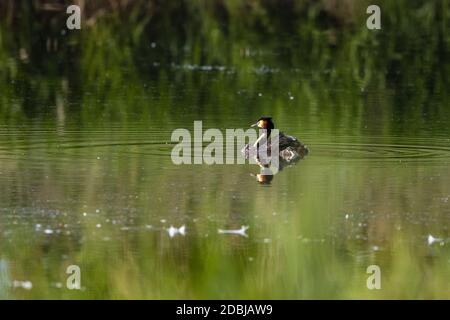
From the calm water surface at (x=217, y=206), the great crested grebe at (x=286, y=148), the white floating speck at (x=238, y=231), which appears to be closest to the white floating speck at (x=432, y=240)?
the calm water surface at (x=217, y=206)

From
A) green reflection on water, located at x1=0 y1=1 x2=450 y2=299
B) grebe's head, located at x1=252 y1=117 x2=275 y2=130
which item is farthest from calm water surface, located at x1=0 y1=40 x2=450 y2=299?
grebe's head, located at x1=252 y1=117 x2=275 y2=130

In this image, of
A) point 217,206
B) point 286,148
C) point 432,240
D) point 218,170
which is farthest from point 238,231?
point 286,148

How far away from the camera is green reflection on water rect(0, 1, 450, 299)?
25.9ft

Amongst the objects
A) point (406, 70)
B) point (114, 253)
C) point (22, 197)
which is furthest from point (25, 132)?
point (406, 70)

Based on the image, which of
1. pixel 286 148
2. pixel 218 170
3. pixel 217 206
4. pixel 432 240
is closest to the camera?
pixel 432 240

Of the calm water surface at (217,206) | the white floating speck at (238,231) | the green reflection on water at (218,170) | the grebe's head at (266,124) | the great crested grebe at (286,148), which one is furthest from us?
the grebe's head at (266,124)

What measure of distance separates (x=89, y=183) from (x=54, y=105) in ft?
15.6

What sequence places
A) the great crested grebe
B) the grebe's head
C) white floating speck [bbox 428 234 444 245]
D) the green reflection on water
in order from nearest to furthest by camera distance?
the green reflection on water, white floating speck [bbox 428 234 444 245], the great crested grebe, the grebe's head

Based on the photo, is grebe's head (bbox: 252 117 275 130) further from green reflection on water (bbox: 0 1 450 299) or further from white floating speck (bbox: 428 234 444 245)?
white floating speck (bbox: 428 234 444 245)

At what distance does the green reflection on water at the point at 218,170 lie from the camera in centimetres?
789

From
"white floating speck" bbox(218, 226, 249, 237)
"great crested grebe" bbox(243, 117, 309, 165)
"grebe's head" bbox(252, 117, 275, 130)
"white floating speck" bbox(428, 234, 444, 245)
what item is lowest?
"white floating speck" bbox(428, 234, 444, 245)

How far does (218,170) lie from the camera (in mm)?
10805

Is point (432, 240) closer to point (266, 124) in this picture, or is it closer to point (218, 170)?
point (218, 170)

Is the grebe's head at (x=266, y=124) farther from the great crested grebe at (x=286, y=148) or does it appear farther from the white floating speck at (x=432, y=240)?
the white floating speck at (x=432, y=240)
